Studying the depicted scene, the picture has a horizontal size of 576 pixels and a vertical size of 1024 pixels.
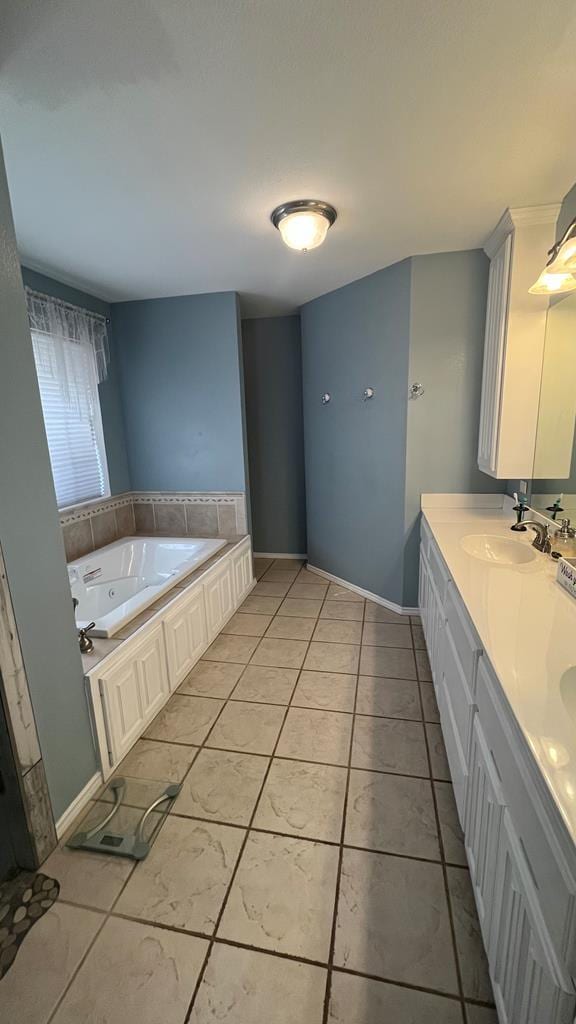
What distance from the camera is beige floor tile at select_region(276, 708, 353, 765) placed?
1.82m

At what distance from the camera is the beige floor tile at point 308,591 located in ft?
11.3

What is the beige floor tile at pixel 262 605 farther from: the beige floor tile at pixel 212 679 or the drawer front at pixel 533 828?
the drawer front at pixel 533 828

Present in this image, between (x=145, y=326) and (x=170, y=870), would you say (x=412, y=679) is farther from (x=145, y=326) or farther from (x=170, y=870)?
(x=145, y=326)

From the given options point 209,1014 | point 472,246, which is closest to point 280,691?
point 209,1014

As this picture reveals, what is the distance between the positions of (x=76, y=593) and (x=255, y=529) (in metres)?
2.10

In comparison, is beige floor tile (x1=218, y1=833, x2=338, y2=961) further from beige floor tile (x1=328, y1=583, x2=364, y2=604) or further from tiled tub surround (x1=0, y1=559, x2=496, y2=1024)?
beige floor tile (x1=328, y1=583, x2=364, y2=604)

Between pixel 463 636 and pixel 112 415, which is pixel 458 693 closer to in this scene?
pixel 463 636

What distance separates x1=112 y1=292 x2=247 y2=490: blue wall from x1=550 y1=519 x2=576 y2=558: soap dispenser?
2268 millimetres

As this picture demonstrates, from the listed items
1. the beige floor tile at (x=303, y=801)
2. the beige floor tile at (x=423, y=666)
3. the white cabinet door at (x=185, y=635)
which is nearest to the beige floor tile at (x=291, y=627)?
the white cabinet door at (x=185, y=635)

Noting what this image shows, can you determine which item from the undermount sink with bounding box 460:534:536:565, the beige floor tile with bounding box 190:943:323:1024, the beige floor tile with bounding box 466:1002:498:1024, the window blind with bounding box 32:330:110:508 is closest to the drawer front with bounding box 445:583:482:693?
the undermount sink with bounding box 460:534:536:565

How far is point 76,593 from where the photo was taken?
105 inches

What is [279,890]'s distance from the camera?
Result: 4.28ft

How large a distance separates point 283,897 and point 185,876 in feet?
1.07

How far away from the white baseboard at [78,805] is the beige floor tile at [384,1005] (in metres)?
1.02
